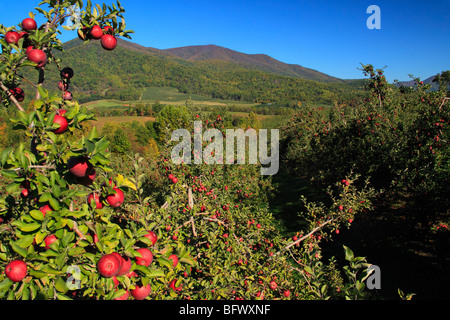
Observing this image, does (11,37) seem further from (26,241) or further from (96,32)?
(26,241)

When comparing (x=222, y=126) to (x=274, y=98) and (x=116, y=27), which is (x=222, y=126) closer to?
(x=116, y=27)

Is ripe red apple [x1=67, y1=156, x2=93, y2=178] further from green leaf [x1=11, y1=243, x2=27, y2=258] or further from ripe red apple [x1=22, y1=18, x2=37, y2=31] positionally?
ripe red apple [x1=22, y1=18, x2=37, y2=31]

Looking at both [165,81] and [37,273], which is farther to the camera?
[165,81]

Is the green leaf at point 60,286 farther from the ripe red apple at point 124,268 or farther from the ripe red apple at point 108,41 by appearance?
the ripe red apple at point 108,41

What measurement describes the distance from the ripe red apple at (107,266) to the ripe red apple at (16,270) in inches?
15.3

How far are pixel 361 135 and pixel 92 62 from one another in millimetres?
123977

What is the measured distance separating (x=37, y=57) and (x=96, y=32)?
54 cm

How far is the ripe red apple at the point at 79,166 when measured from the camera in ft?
4.87

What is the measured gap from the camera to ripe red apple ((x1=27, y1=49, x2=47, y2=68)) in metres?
1.85

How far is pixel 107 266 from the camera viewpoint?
4.71ft

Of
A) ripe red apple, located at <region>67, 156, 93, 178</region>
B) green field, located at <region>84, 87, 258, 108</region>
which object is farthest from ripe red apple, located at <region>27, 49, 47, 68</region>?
green field, located at <region>84, 87, 258, 108</region>

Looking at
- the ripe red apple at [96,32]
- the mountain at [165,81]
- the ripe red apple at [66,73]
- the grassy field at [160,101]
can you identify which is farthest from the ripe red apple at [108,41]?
the mountain at [165,81]

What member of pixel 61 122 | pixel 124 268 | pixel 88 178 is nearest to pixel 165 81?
pixel 61 122

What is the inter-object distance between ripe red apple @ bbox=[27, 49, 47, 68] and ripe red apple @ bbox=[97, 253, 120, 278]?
59.5 inches
